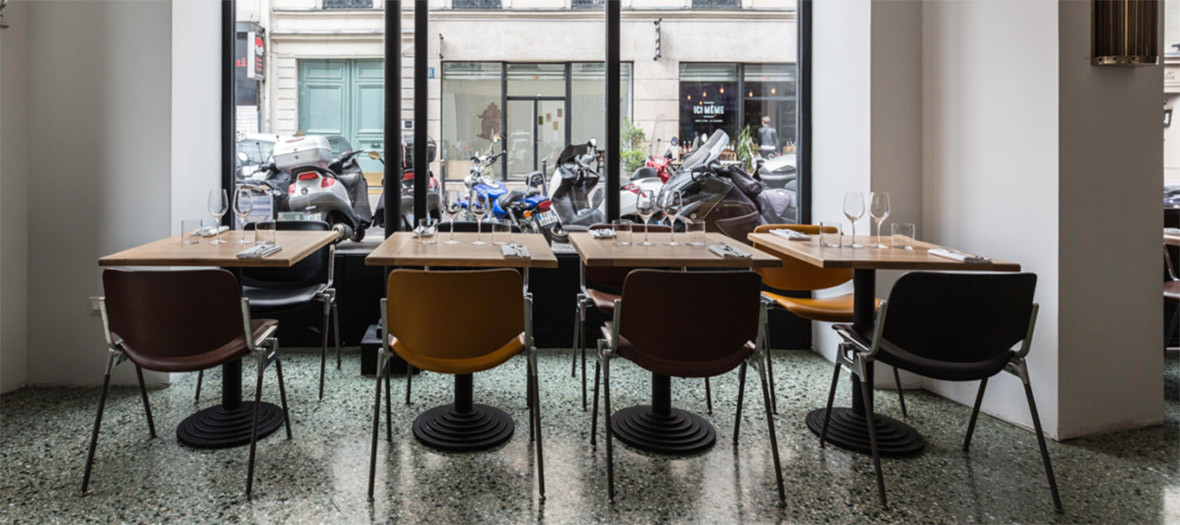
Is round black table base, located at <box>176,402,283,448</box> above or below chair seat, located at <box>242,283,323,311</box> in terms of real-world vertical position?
below

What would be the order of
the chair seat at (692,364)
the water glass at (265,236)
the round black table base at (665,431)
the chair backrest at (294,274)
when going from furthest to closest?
the chair backrest at (294,274) → the water glass at (265,236) → the round black table base at (665,431) → the chair seat at (692,364)

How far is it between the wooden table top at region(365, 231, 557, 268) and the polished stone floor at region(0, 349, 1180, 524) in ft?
2.53

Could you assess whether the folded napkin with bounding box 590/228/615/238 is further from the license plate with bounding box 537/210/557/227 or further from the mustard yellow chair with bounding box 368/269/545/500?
the license plate with bounding box 537/210/557/227

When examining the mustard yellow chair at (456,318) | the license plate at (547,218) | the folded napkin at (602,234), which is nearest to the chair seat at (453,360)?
the mustard yellow chair at (456,318)

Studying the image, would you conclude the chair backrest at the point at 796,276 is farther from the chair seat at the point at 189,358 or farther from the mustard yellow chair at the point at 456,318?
the chair seat at the point at 189,358

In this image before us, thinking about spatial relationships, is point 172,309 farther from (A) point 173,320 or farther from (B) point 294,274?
(B) point 294,274

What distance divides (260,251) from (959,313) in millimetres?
2561

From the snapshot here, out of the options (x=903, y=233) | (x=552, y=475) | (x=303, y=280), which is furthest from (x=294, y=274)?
(x=903, y=233)

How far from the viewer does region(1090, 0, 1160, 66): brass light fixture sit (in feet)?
8.52

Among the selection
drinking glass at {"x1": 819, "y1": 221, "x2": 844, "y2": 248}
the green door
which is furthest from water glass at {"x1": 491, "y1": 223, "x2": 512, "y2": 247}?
drinking glass at {"x1": 819, "y1": 221, "x2": 844, "y2": 248}

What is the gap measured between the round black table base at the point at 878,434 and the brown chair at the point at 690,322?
0.60 meters

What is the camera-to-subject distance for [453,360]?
2316mm

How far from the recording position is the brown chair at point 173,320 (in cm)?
217

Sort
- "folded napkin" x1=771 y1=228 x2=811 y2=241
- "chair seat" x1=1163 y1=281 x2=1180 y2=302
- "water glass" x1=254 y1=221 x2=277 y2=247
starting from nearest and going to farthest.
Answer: "water glass" x1=254 y1=221 x2=277 y2=247 < "folded napkin" x1=771 y1=228 x2=811 y2=241 < "chair seat" x1=1163 y1=281 x2=1180 y2=302
